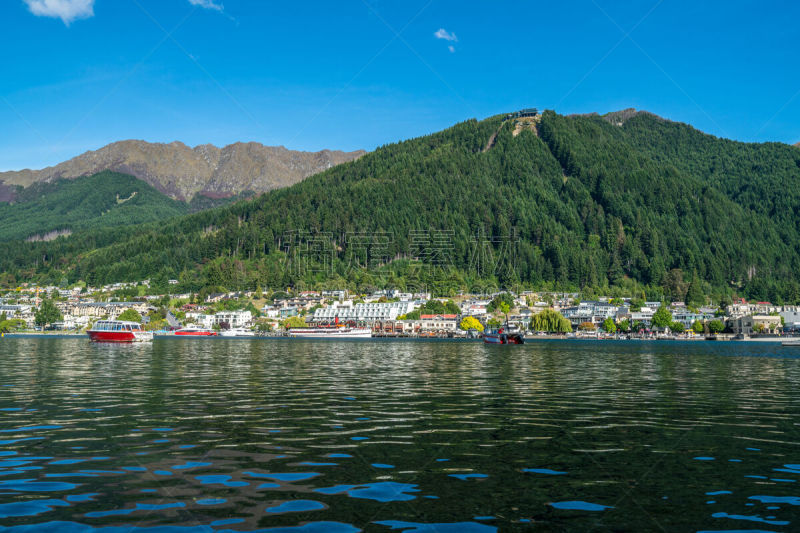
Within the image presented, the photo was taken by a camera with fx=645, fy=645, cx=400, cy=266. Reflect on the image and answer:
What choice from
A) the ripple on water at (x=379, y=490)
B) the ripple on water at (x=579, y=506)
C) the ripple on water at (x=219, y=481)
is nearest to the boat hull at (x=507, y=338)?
the ripple on water at (x=379, y=490)

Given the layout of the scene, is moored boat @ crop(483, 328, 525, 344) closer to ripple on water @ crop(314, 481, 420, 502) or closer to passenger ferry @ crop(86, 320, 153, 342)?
passenger ferry @ crop(86, 320, 153, 342)

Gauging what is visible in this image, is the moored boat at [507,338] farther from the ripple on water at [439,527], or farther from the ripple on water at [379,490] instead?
the ripple on water at [439,527]

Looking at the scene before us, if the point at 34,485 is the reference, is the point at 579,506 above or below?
below

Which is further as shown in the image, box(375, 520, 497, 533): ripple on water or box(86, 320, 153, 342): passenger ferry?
box(86, 320, 153, 342): passenger ferry

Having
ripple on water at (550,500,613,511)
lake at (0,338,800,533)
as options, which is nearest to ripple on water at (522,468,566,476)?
lake at (0,338,800,533)

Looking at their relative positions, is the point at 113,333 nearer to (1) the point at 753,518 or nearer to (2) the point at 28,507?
(2) the point at 28,507

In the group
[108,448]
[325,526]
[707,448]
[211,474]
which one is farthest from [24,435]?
[707,448]

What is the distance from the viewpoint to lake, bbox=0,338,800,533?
12969 mm

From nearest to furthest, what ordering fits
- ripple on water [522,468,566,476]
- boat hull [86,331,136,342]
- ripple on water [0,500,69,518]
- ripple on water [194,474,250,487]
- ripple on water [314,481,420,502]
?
ripple on water [0,500,69,518], ripple on water [314,481,420,502], ripple on water [194,474,250,487], ripple on water [522,468,566,476], boat hull [86,331,136,342]

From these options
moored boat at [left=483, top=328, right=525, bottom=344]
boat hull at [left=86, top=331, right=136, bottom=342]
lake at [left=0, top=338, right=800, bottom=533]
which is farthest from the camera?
moored boat at [left=483, top=328, right=525, bottom=344]

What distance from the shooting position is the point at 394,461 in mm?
18016

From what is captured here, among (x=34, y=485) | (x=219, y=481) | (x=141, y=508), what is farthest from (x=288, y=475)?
(x=34, y=485)

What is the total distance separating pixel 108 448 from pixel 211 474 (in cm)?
539

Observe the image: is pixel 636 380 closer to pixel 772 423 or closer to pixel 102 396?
pixel 772 423
